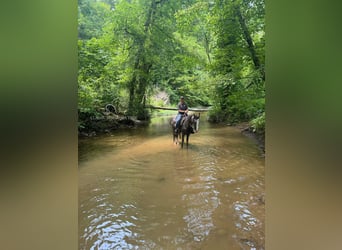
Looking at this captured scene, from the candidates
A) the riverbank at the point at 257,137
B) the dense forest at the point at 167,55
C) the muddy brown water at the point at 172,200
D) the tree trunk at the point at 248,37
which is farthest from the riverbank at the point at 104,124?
the tree trunk at the point at 248,37

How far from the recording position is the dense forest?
29.6 feet

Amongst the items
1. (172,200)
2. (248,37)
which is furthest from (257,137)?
(172,200)

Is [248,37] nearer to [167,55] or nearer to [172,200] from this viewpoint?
[172,200]

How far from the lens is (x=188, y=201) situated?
Result: 4.21m

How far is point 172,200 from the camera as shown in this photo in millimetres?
4242

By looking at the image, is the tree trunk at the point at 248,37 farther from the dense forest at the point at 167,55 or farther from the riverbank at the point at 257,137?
the riverbank at the point at 257,137

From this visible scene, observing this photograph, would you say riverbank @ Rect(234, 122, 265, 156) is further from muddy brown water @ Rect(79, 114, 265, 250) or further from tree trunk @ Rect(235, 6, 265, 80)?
tree trunk @ Rect(235, 6, 265, 80)

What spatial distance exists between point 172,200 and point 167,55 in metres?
13.0

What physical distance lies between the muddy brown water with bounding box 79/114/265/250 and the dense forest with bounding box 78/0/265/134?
3.27 meters
